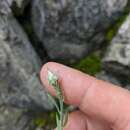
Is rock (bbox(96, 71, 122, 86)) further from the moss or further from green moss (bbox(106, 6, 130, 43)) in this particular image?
the moss

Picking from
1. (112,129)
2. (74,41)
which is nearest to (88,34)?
(74,41)

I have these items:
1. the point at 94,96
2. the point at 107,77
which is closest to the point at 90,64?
the point at 107,77

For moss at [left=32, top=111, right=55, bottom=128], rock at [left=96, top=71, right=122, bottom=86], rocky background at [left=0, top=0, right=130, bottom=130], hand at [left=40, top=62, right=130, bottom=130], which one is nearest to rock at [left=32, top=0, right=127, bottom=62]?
rocky background at [left=0, top=0, right=130, bottom=130]

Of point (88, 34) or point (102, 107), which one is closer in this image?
point (102, 107)

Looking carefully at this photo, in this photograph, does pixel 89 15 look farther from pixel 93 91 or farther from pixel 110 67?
pixel 93 91

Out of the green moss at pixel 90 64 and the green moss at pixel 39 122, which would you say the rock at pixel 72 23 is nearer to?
the green moss at pixel 90 64

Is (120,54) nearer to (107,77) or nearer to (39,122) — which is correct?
(107,77)
